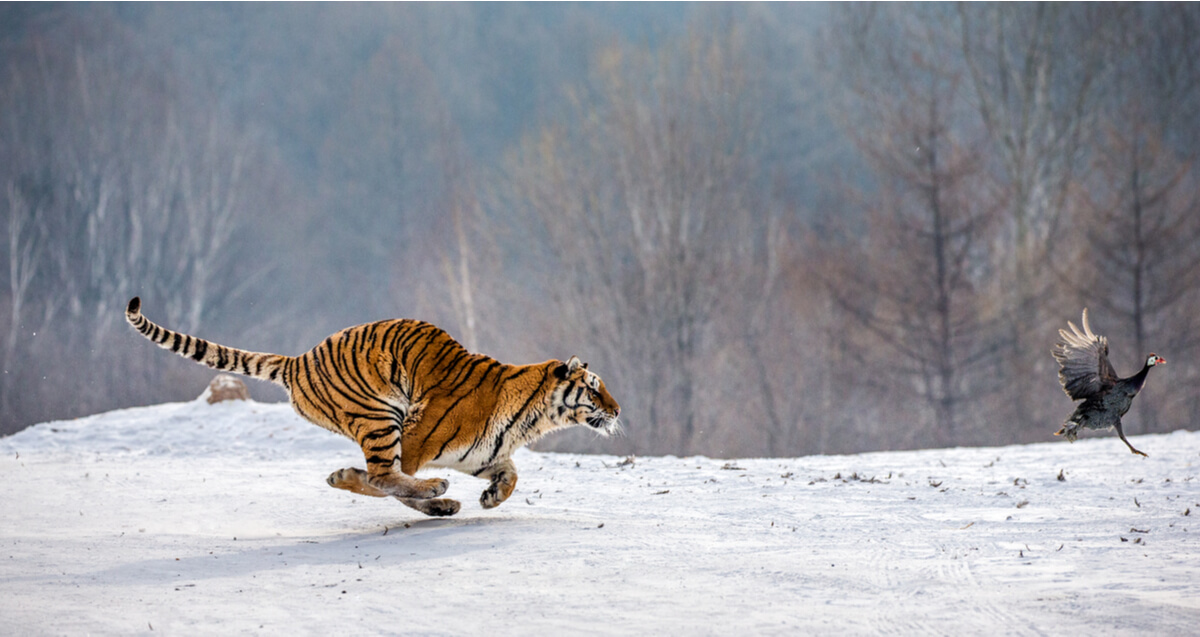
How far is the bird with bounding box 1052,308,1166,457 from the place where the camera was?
7699 mm

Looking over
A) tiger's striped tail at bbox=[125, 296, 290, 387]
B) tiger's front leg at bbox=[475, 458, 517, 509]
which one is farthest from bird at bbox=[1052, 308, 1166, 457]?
tiger's striped tail at bbox=[125, 296, 290, 387]

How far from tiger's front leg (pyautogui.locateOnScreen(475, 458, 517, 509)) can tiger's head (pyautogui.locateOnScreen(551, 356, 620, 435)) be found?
45 centimetres

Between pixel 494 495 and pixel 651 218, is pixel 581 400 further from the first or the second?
pixel 651 218

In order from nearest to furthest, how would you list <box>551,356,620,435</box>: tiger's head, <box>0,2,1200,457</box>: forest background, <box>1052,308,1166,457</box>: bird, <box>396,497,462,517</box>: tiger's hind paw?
<box>551,356,620,435</box>: tiger's head, <box>396,497,462,517</box>: tiger's hind paw, <box>1052,308,1166,457</box>: bird, <box>0,2,1200,457</box>: forest background

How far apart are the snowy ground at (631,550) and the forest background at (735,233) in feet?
40.7

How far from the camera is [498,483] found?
6.52 metres

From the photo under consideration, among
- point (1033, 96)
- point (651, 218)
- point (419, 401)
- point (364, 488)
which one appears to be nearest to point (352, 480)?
point (364, 488)

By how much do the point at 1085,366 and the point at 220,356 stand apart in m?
6.03

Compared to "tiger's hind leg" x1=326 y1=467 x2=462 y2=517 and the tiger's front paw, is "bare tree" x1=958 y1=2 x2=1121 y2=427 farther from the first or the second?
"tiger's hind leg" x1=326 y1=467 x2=462 y2=517

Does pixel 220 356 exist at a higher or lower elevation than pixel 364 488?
higher

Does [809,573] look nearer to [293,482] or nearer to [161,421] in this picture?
[293,482]

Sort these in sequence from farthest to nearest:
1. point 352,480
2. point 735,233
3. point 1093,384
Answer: point 735,233
point 1093,384
point 352,480

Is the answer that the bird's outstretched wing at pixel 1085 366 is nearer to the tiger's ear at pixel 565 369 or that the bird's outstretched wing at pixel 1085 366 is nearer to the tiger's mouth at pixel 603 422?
the tiger's mouth at pixel 603 422

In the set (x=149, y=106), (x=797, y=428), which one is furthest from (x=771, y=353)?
(x=149, y=106)
